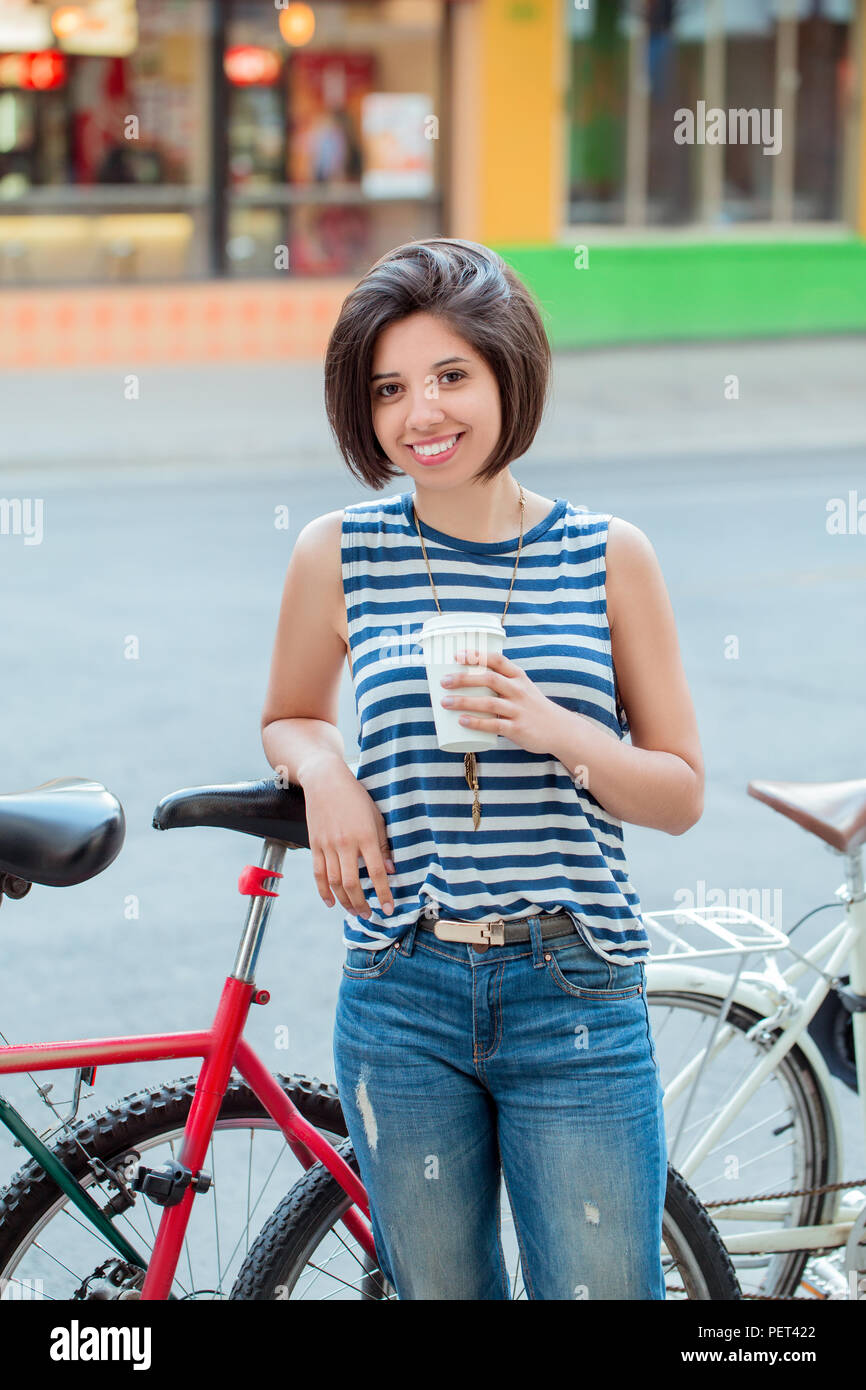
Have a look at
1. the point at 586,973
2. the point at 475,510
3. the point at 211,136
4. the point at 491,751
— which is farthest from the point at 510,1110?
the point at 211,136

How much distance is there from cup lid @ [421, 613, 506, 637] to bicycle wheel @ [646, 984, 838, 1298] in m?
1.29

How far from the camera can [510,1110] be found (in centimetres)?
212

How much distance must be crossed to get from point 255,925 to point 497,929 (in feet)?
1.36

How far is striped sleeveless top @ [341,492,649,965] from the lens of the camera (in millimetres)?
2121

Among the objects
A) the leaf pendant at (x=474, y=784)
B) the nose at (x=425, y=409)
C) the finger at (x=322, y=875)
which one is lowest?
the finger at (x=322, y=875)

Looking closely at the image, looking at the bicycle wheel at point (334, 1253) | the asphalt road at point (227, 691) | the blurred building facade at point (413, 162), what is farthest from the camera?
the blurred building facade at point (413, 162)

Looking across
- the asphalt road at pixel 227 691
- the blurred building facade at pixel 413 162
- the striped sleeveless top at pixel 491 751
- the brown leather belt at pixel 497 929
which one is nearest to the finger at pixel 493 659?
the striped sleeveless top at pixel 491 751

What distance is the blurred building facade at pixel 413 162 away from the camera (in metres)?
18.1

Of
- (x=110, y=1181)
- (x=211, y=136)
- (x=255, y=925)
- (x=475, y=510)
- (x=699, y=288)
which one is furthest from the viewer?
(x=699, y=288)

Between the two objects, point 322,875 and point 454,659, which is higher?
point 454,659

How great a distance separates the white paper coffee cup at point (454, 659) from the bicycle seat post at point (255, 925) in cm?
43

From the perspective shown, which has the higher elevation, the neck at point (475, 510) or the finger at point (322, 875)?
the neck at point (475, 510)

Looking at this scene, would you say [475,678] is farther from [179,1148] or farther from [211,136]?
[211,136]

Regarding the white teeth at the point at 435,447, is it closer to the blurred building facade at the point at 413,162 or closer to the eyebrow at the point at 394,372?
the eyebrow at the point at 394,372
